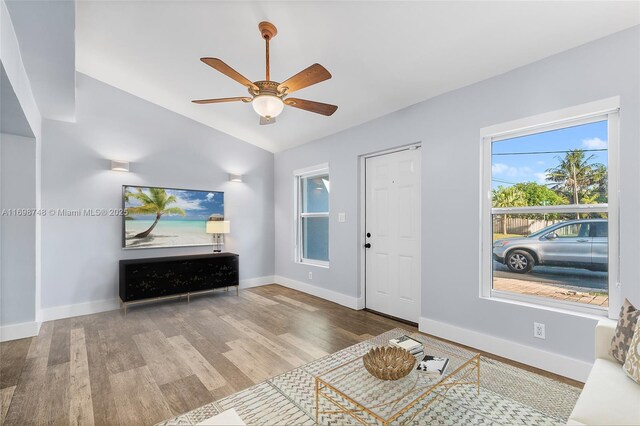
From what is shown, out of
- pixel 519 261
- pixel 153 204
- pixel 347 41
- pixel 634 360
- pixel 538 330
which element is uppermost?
pixel 347 41

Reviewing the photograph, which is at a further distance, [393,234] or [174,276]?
[174,276]

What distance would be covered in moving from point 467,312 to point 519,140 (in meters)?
1.68

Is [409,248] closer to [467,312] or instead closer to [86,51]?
[467,312]

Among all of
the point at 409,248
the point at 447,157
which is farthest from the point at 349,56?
the point at 409,248

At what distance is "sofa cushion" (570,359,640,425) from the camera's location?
122 cm

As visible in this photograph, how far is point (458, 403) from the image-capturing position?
203 centimetres

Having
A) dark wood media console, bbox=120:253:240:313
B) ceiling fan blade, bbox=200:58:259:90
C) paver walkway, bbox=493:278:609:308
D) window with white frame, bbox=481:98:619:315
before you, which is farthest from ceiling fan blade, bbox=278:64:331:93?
dark wood media console, bbox=120:253:240:313

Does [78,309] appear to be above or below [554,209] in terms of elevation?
below

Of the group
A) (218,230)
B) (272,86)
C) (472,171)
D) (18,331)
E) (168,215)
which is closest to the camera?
(272,86)

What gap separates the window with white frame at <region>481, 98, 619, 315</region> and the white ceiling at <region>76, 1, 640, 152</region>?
0.62 m

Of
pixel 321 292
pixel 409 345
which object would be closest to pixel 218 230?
pixel 321 292

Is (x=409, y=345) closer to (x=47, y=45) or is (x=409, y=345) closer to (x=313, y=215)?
(x=313, y=215)

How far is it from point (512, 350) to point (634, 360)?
Result: 1245 millimetres

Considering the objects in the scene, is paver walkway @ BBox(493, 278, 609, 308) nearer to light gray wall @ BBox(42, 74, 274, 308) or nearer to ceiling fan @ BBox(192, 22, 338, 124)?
ceiling fan @ BBox(192, 22, 338, 124)
